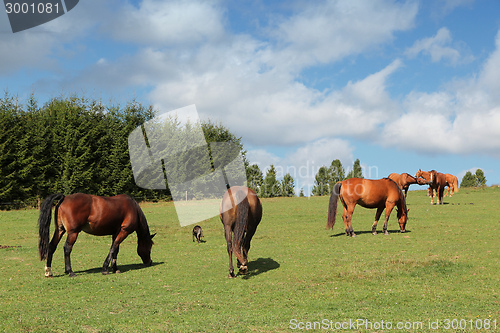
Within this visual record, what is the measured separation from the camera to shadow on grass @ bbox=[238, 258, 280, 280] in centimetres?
1130

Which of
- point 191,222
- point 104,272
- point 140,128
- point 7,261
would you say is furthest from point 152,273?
point 140,128

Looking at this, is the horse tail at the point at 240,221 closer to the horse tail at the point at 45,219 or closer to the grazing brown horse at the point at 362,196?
the horse tail at the point at 45,219

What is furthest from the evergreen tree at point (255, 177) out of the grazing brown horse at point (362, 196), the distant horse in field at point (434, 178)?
the grazing brown horse at point (362, 196)

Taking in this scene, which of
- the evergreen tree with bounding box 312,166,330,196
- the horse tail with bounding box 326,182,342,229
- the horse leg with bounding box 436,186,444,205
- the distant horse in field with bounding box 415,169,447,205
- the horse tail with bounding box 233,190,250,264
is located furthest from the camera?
the evergreen tree with bounding box 312,166,330,196

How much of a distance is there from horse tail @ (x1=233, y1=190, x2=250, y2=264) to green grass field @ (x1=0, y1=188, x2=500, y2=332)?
81 centimetres

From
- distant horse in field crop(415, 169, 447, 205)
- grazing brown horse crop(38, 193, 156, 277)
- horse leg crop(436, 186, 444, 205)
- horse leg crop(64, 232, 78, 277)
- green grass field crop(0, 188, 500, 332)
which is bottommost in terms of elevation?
green grass field crop(0, 188, 500, 332)

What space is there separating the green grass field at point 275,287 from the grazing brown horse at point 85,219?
748mm

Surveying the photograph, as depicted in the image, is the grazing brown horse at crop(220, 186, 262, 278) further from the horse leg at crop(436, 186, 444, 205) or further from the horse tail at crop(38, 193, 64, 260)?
the horse leg at crop(436, 186, 444, 205)

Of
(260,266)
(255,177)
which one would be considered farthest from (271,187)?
(260,266)

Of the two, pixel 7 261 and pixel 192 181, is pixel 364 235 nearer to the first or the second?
pixel 7 261

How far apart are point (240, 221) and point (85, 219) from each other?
13.9ft

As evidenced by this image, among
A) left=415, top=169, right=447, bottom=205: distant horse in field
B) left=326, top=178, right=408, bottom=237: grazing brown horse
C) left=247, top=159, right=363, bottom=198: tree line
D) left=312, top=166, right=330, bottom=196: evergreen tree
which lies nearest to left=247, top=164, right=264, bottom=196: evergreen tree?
left=247, top=159, right=363, bottom=198: tree line

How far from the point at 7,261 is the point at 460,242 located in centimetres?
1608

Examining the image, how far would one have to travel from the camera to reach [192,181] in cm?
4809
